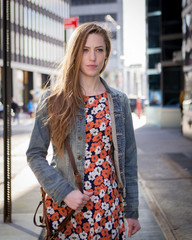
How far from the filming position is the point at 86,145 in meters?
2.03

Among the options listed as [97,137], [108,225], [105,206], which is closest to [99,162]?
[97,137]

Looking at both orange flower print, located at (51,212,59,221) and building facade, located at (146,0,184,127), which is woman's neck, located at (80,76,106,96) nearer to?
orange flower print, located at (51,212,59,221)

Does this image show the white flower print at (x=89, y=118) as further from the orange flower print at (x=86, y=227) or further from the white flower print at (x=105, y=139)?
the orange flower print at (x=86, y=227)

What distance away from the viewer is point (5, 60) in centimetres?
450

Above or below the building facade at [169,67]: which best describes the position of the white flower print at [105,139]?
below

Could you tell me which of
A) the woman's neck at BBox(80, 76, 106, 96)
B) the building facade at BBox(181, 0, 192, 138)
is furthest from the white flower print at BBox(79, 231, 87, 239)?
the building facade at BBox(181, 0, 192, 138)

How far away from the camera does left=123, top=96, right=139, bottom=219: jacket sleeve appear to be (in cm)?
218

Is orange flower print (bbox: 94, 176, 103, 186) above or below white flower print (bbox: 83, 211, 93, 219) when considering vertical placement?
above

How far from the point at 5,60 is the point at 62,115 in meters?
2.76

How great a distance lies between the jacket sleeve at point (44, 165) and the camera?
191 cm

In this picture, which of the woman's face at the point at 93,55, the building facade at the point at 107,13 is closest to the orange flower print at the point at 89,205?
the woman's face at the point at 93,55

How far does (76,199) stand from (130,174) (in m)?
0.48

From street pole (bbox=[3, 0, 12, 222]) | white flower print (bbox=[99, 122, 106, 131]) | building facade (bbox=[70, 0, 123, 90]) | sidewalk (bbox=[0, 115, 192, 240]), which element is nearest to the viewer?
white flower print (bbox=[99, 122, 106, 131])

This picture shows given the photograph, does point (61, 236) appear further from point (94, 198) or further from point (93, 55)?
point (93, 55)
